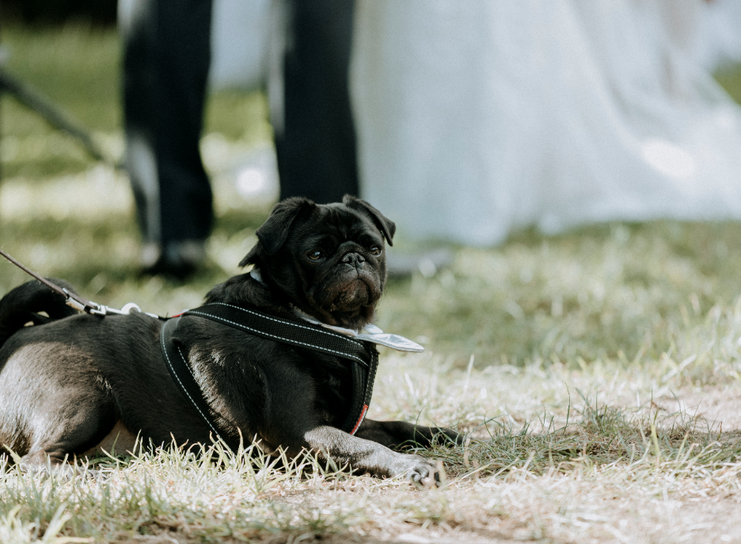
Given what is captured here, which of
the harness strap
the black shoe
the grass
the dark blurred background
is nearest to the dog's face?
the harness strap

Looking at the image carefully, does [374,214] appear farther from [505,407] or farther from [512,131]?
[512,131]

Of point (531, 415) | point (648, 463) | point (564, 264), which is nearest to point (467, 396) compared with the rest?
point (531, 415)

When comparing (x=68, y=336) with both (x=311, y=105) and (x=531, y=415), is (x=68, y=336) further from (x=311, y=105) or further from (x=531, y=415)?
(x=311, y=105)

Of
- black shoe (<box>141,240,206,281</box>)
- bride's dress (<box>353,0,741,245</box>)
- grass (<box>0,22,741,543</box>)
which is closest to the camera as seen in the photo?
grass (<box>0,22,741,543</box>)

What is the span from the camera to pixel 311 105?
3.59m

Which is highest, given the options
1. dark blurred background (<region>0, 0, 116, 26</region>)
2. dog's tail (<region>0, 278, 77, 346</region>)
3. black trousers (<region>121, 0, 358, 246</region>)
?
dark blurred background (<region>0, 0, 116, 26</region>)

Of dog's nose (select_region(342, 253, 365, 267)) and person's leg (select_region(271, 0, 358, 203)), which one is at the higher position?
person's leg (select_region(271, 0, 358, 203))

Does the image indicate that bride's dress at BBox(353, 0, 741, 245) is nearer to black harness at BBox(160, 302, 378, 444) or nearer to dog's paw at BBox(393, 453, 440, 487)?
black harness at BBox(160, 302, 378, 444)

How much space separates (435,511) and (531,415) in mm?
766

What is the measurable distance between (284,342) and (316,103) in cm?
190

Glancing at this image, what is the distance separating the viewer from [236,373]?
1.95 metres

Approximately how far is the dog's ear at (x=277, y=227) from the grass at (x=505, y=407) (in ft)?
1.84

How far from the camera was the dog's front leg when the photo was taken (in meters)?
1.83

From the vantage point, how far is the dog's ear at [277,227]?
6.67ft
